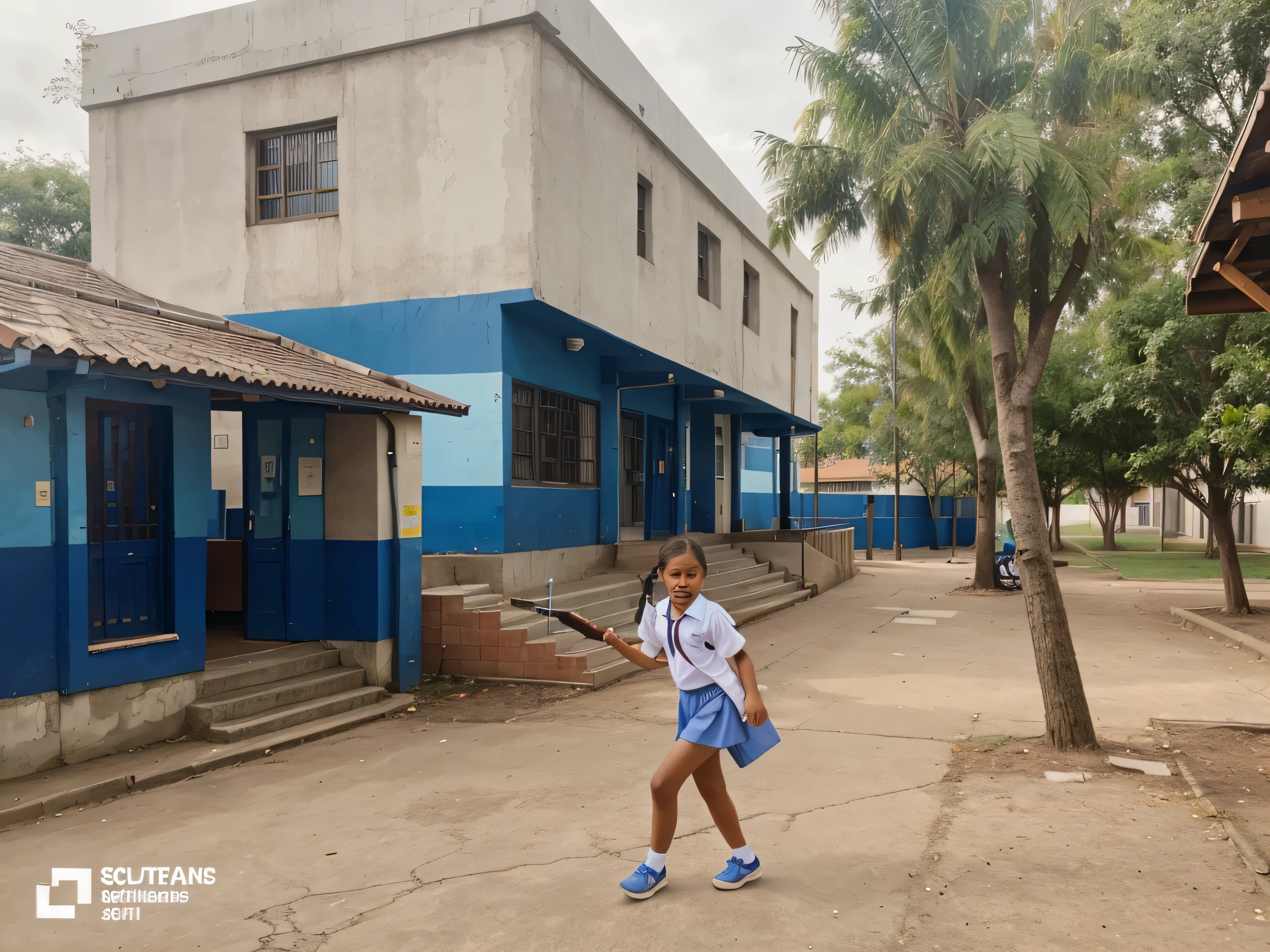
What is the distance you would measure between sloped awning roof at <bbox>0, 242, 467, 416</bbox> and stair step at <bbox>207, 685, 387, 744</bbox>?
Answer: 8.81 ft

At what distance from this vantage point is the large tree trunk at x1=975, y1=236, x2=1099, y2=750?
6.57m

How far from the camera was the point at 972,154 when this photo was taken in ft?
29.9

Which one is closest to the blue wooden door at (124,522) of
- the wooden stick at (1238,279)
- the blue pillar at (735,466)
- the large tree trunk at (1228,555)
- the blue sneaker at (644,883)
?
the blue sneaker at (644,883)

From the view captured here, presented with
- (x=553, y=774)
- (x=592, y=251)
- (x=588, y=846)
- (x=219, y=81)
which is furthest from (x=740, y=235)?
(x=588, y=846)

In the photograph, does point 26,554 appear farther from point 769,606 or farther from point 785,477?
point 785,477

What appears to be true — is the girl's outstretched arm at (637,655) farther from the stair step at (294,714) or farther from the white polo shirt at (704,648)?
the stair step at (294,714)

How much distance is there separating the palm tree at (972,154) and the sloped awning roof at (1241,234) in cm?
174

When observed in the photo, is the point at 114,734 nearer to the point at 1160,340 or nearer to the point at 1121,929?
the point at 1121,929

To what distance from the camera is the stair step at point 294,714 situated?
7.13 metres

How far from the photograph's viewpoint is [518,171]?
10852mm

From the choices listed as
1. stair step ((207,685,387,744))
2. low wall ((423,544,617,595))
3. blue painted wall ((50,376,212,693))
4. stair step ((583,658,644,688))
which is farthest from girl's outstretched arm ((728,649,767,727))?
low wall ((423,544,617,595))

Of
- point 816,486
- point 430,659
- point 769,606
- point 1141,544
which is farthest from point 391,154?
point 1141,544

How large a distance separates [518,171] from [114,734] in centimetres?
741

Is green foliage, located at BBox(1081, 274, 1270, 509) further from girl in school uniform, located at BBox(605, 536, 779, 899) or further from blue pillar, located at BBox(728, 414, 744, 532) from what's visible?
girl in school uniform, located at BBox(605, 536, 779, 899)
